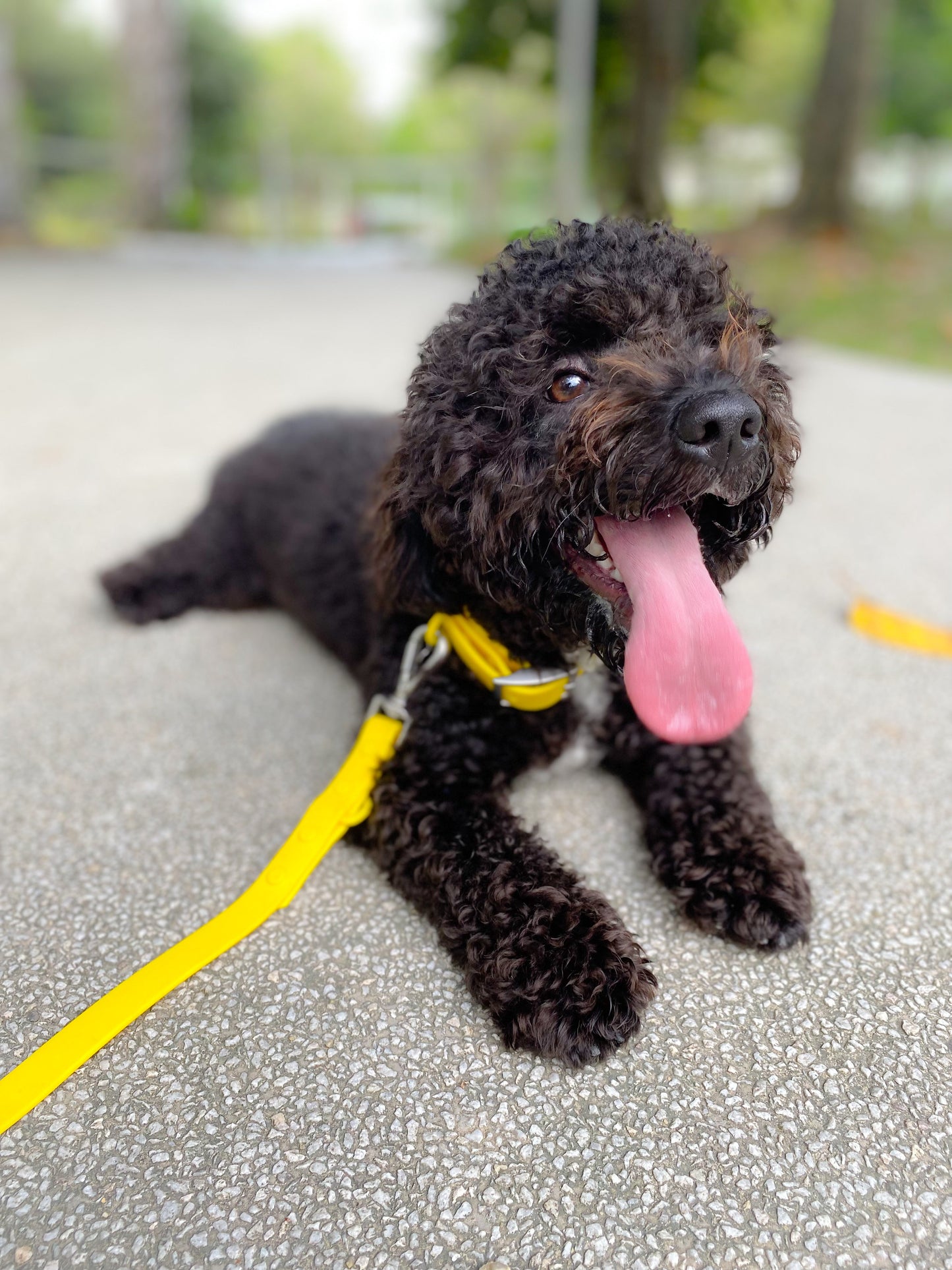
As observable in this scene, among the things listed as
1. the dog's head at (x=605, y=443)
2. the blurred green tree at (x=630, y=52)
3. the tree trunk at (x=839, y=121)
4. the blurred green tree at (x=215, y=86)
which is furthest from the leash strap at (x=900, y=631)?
the blurred green tree at (x=215, y=86)

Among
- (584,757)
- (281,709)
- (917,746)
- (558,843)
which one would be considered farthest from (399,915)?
(917,746)

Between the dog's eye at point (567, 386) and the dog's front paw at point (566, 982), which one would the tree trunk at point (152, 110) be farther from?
the dog's front paw at point (566, 982)

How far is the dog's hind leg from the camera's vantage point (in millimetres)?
3730

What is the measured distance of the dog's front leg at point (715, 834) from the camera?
2049 millimetres

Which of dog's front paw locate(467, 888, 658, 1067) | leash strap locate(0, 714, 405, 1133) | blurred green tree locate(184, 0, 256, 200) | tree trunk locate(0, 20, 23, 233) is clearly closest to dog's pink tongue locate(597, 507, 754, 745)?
dog's front paw locate(467, 888, 658, 1067)

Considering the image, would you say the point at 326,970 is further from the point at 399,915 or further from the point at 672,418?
the point at 672,418

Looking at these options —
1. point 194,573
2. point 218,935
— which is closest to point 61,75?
point 194,573

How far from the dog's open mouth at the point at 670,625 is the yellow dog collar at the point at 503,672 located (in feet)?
1.09

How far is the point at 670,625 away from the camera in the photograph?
1.87 metres

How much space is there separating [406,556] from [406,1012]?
0.98 meters

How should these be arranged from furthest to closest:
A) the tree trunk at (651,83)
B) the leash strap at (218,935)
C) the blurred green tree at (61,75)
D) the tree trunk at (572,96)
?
the blurred green tree at (61,75)
the tree trunk at (651,83)
the tree trunk at (572,96)
the leash strap at (218,935)

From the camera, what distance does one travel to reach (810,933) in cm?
209

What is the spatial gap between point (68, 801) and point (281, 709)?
29.0 inches

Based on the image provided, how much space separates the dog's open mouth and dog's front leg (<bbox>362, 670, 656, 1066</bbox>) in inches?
17.7
